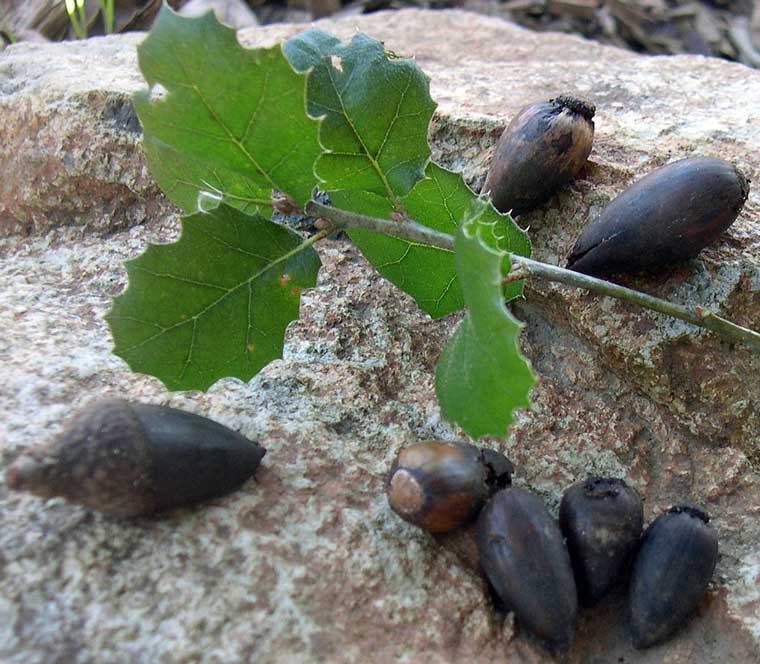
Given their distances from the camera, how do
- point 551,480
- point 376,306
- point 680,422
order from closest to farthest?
point 551,480 → point 680,422 → point 376,306

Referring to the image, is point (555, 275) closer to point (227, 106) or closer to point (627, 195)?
point (627, 195)

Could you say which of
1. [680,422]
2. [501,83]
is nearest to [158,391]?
[680,422]

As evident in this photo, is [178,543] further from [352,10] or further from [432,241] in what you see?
[352,10]

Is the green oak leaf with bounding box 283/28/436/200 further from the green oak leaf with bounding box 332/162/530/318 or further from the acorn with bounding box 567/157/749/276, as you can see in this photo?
the acorn with bounding box 567/157/749/276

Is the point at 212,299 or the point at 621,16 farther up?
the point at 212,299

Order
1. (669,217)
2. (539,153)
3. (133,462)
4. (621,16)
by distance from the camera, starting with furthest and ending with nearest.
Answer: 1. (621,16)
2. (539,153)
3. (669,217)
4. (133,462)

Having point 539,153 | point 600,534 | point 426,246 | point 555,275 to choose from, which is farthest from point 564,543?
point 539,153

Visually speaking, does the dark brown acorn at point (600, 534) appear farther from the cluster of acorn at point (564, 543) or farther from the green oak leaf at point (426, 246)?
the green oak leaf at point (426, 246)
